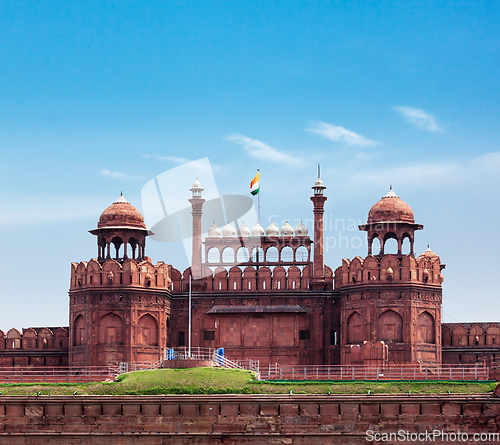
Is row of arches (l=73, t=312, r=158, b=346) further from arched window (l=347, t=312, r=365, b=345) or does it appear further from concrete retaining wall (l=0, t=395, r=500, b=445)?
arched window (l=347, t=312, r=365, b=345)

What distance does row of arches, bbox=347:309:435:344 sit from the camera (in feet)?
220

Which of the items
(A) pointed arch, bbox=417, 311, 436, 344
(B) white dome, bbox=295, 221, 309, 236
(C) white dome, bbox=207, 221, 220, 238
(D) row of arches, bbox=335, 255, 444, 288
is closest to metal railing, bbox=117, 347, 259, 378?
(C) white dome, bbox=207, 221, 220, 238

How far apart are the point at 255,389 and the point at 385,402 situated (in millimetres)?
7519

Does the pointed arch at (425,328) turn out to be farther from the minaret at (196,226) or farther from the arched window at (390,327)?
the minaret at (196,226)

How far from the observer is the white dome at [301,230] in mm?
73375

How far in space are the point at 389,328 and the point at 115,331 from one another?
18.7 m

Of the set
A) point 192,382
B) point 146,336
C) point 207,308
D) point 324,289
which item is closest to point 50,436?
point 192,382

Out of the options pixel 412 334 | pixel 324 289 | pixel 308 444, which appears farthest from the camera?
pixel 324 289

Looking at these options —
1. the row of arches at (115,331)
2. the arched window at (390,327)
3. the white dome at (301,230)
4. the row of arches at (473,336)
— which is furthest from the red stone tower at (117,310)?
the row of arches at (473,336)

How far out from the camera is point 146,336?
69.4m

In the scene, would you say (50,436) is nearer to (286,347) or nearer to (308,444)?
(308,444)

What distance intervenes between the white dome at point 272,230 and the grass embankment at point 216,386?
16.8m

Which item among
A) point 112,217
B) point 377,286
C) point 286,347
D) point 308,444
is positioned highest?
point 112,217

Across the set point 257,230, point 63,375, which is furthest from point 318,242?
point 63,375
